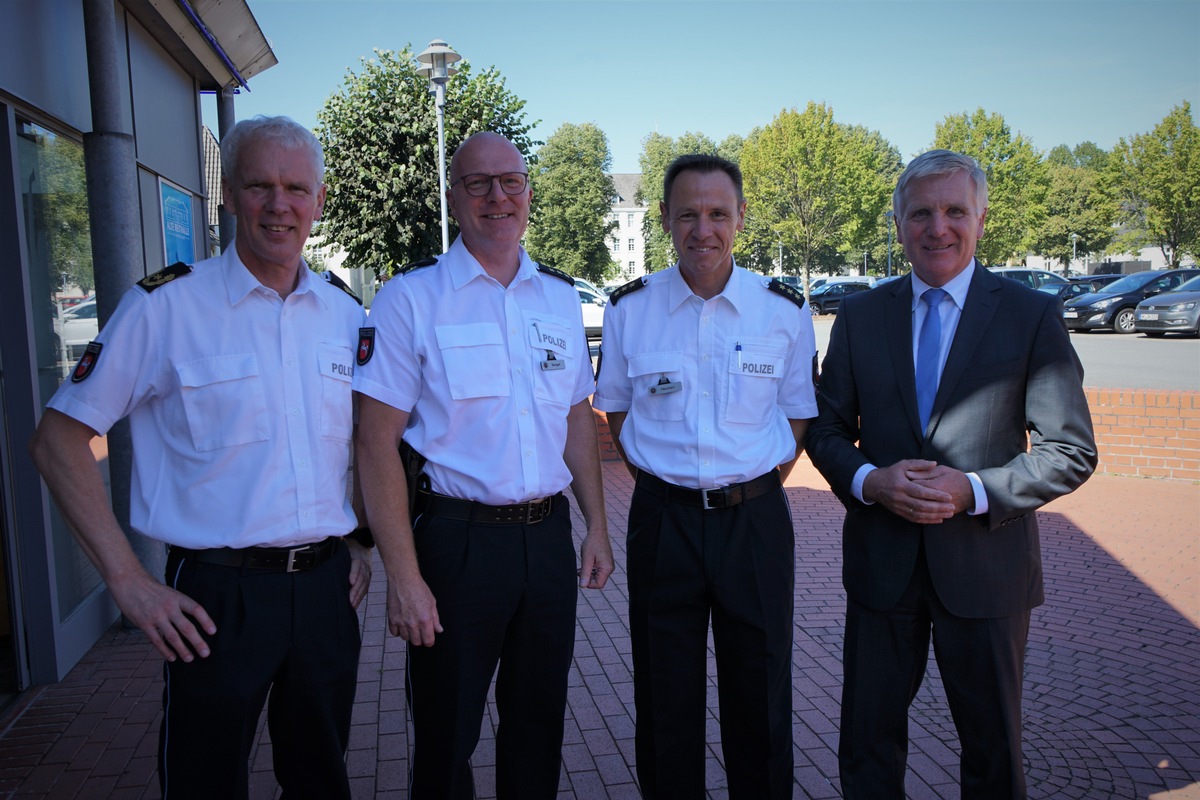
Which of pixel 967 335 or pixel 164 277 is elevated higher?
pixel 164 277

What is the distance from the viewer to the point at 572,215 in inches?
1986

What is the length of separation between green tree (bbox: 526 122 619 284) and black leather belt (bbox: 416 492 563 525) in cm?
4737

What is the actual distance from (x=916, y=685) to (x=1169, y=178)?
4299 cm

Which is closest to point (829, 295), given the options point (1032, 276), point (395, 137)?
point (1032, 276)

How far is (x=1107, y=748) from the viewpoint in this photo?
10.8 ft

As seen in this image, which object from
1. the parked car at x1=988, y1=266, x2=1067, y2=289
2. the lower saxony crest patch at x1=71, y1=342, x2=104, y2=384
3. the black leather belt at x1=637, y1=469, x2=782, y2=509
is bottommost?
the black leather belt at x1=637, y1=469, x2=782, y2=509

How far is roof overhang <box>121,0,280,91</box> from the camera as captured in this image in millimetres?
5676

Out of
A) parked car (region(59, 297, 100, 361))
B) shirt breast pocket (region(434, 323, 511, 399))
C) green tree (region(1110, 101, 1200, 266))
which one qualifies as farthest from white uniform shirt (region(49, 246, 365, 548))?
green tree (region(1110, 101, 1200, 266))

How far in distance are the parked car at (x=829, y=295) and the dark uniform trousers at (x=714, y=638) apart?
33330 millimetres

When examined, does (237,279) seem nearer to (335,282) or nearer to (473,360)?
(335,282)

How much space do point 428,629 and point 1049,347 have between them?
1.95 meters

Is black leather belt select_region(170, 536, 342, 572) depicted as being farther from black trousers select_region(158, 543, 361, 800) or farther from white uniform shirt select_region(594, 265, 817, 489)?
white uniform shirt select_region(594, 265, 817, 489)

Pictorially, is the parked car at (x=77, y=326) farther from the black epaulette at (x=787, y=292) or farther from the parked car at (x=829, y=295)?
the parked car at (x=829, y=295)

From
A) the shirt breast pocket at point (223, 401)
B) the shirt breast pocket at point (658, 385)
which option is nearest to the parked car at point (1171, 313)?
the shirt breast pocket at point (658, 385)
